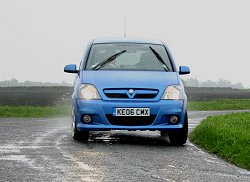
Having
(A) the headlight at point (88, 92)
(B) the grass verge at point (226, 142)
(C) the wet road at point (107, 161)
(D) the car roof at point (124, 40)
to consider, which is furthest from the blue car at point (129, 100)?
(D) the car roof at point (124, 40)

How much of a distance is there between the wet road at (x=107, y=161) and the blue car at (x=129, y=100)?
382 millimetres

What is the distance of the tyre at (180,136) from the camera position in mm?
10684

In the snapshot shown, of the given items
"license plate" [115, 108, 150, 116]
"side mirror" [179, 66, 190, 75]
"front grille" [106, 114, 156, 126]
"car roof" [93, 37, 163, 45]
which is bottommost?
"front grille" [106, 114, 156, 126]

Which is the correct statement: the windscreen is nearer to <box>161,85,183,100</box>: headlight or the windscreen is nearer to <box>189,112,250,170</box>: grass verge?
<box>161,85,183,100</box>: headlight

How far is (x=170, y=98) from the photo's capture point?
408 inches

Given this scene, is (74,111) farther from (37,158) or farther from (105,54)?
(37,158)

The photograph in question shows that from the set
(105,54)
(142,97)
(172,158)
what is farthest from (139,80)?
(172,158)

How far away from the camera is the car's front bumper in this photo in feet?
33.2

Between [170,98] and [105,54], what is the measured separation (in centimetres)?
173

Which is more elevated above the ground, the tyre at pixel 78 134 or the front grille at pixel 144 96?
the front grille at pixel 144 96

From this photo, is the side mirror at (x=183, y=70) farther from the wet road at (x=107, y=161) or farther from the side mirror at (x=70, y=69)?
the side mirror at (x=70, y=69)

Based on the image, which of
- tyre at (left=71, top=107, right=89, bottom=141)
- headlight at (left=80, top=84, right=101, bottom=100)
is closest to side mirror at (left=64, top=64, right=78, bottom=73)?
tyre at (left=71, top=107, right=89, bottom=141)

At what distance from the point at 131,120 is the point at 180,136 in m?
1.13

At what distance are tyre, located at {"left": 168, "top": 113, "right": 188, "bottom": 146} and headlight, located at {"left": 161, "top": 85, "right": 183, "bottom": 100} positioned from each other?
0.46 m
